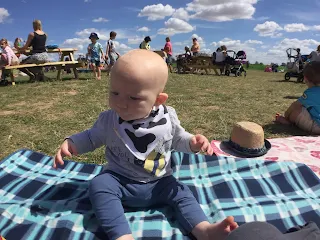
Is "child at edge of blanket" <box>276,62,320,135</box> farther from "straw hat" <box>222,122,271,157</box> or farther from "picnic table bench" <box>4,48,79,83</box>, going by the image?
"picnic table bench" <box>4,48,79,83</box>

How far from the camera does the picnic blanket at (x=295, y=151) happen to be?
3.08 m

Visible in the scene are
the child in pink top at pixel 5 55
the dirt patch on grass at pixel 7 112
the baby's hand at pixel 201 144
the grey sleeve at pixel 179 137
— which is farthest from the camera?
the child in pink top at pixel 5 55

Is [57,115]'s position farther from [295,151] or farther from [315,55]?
[315,55]

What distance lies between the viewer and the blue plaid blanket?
1.83m

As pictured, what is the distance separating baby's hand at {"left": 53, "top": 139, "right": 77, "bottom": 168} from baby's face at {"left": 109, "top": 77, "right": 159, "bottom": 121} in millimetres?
447

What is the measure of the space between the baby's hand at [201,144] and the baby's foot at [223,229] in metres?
0.48

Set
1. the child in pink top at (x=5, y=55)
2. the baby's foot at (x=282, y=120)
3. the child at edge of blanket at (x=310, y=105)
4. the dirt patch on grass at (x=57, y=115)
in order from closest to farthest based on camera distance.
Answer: the child at edge of blanket at (x=310, y=105) < the baby's foot at (x=282, y=120) < the dirt patch on grass at (x=57, y=115) < the child in pink top at (x=5, y=55)

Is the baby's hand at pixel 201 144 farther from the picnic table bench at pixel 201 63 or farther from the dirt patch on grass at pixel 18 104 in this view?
the picnic table bench at pixel 201 63

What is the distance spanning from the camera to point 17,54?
929cm

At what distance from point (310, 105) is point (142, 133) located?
3.09 metres

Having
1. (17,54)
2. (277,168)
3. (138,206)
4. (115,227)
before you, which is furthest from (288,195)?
(17,54)

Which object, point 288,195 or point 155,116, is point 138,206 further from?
point 288,195

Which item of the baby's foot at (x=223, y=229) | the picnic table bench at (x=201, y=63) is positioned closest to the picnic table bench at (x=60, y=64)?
the picnic table bench at (x=201, y=63)

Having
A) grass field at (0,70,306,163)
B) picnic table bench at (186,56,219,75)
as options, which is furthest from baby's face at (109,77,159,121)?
picnic table bench at (186,56,219,75)
